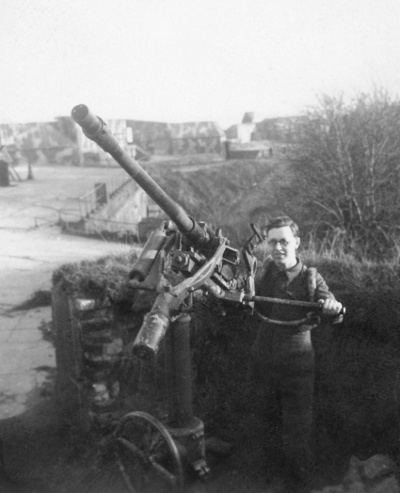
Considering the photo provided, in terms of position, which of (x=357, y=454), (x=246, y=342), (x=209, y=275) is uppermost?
(x=209, y=275)

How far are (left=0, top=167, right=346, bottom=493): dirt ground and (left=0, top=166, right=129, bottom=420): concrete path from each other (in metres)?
0.01

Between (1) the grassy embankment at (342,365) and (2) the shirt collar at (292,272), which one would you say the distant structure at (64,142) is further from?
(2) the shirt collar at (292,272)

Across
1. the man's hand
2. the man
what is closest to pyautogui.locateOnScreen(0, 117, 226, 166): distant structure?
the man

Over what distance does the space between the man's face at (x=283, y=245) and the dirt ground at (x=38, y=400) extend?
1701 mm

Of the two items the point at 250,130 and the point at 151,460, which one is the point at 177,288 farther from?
the point at 250,130

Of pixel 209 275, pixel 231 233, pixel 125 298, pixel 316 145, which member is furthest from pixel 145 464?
pixel 316 145

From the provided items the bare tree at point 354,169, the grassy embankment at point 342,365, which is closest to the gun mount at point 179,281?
the grassy embankment at point 342,365

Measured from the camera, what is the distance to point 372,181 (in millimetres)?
14602

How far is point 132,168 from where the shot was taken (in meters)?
3.20

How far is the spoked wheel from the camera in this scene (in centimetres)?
344

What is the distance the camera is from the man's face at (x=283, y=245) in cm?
364

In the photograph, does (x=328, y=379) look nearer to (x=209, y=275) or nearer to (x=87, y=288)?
(x=209, y=275)

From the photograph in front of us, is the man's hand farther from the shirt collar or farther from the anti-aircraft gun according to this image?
the shirt collar

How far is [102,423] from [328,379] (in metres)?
A: 2.27
